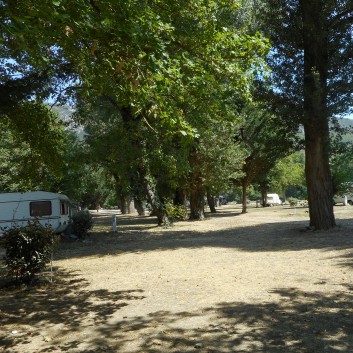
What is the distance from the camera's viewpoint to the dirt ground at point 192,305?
475 centimetres

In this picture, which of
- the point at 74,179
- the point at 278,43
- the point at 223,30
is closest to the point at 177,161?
the point at 278,43

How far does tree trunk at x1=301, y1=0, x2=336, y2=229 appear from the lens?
14.8 meters

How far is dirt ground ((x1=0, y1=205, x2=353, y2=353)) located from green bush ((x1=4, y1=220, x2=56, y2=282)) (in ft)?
1.30

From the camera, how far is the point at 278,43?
Answer: 16.1 m

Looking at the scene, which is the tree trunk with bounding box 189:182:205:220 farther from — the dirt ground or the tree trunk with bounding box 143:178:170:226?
the dirt ground

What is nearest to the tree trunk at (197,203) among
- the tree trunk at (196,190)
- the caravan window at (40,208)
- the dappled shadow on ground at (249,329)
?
the tree trunk at (196,190)

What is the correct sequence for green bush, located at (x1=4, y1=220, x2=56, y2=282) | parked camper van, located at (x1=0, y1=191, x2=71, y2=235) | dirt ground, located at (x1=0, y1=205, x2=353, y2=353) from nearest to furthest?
dirt ground, located at (x1=0, y1=205, x2=353, y2=353) → green bush, located at (x1=4, y1=220, x2=56, y2=282) → parked camper van, located at (x1=0, y1=191, x2=71, y2=235)

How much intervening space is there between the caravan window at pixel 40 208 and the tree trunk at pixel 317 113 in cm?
1208

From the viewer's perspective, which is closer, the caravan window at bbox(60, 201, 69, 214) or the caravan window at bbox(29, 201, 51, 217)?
the caravan window at bbox(29, 201, 51, 217)

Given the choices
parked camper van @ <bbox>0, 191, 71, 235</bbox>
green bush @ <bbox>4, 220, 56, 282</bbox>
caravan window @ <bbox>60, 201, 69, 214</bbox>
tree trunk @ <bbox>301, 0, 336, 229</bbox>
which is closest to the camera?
green bush @ <bbox>4, 220, 56, 282</bbox>

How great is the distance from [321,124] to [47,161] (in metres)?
9.40

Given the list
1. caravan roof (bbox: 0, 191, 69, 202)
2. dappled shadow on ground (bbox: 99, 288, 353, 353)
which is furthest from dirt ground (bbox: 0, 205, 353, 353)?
caravan roof (bbox: 0, 191, 69, 202)

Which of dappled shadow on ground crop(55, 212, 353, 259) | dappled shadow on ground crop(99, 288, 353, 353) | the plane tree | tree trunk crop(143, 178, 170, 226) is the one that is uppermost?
the plane tree

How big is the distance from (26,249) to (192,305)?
3637 mm
